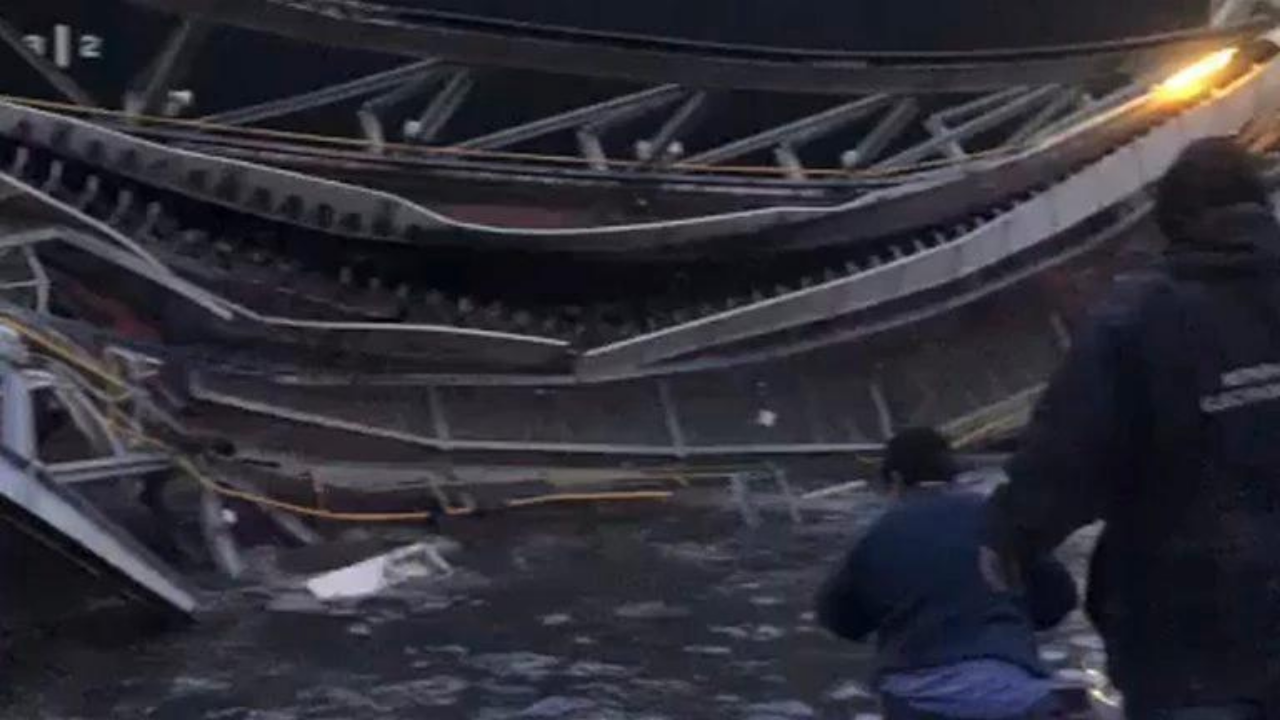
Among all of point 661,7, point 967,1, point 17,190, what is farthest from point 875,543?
point 967,1

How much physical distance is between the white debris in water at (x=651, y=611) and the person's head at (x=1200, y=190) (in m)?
6.65

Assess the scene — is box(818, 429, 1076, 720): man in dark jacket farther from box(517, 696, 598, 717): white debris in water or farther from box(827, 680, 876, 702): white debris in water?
box(827, 680, 876, 702): white debris in water

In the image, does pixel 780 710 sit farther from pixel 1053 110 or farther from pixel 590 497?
pixel 1053 110

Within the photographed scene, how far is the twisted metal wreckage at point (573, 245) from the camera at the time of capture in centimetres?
1262

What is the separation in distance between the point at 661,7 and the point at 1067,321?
3.53 meters

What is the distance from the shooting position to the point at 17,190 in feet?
39.0

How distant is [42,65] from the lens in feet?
44.7

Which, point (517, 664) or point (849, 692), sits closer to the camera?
point (849, 692)

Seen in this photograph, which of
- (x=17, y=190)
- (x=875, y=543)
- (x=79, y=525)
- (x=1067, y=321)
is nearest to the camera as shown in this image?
(x=875, y=543)

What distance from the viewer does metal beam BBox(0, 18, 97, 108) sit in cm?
1356

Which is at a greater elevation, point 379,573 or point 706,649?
point 379,573

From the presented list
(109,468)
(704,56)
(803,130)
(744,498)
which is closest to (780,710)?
(109,468)

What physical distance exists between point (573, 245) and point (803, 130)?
2446mm

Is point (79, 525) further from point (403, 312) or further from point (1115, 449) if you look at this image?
point (1115, 449)
